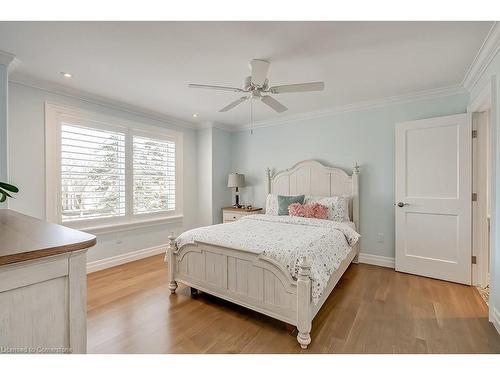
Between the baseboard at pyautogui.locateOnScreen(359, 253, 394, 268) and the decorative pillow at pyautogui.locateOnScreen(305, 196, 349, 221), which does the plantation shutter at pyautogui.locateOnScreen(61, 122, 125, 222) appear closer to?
the decorative pillow at pyautogui.locateOnScreen(305, 196, 349, 221)

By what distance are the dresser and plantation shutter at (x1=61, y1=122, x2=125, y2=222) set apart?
2.50 m

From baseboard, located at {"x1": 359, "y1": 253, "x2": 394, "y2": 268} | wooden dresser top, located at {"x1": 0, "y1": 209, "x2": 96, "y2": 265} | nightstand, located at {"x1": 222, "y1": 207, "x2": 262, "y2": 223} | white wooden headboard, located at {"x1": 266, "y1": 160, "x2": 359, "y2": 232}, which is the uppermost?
white wooden headboard, located at {"x1": 266, "y1": 160, "x2": 359, "y2": 232}

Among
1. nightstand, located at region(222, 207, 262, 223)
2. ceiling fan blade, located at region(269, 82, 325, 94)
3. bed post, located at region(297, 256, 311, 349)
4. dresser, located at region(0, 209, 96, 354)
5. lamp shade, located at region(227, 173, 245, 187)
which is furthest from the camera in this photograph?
lamp shade, located at region(227, 173, 245, 187)

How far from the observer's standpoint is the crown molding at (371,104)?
3.09 m

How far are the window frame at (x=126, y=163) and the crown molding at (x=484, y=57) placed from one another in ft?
13.6

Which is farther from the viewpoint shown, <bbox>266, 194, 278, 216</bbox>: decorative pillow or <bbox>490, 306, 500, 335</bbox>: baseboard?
<bbox>266, 194, 278, 216</bbox>: decorative pillow

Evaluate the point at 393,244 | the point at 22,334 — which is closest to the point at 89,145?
the point at 22,334

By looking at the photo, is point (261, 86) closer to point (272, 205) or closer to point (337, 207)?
point (337, 207)

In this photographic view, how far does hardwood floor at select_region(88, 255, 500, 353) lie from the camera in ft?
5.93

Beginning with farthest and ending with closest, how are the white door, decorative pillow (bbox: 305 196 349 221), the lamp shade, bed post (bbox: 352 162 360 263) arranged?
the lamp shade, bed post (bbox: 352 162 360 263), decorative pillow (bbox: 305 196 349 221), the white door

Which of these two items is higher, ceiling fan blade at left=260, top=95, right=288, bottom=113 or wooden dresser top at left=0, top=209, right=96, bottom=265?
ceiling fan blade at left=260, top=95, right=288, bottom=113

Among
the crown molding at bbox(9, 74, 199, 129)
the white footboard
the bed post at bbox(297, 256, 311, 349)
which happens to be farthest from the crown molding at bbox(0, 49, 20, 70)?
the bed post at bbox(297, 256, 311, 349)
